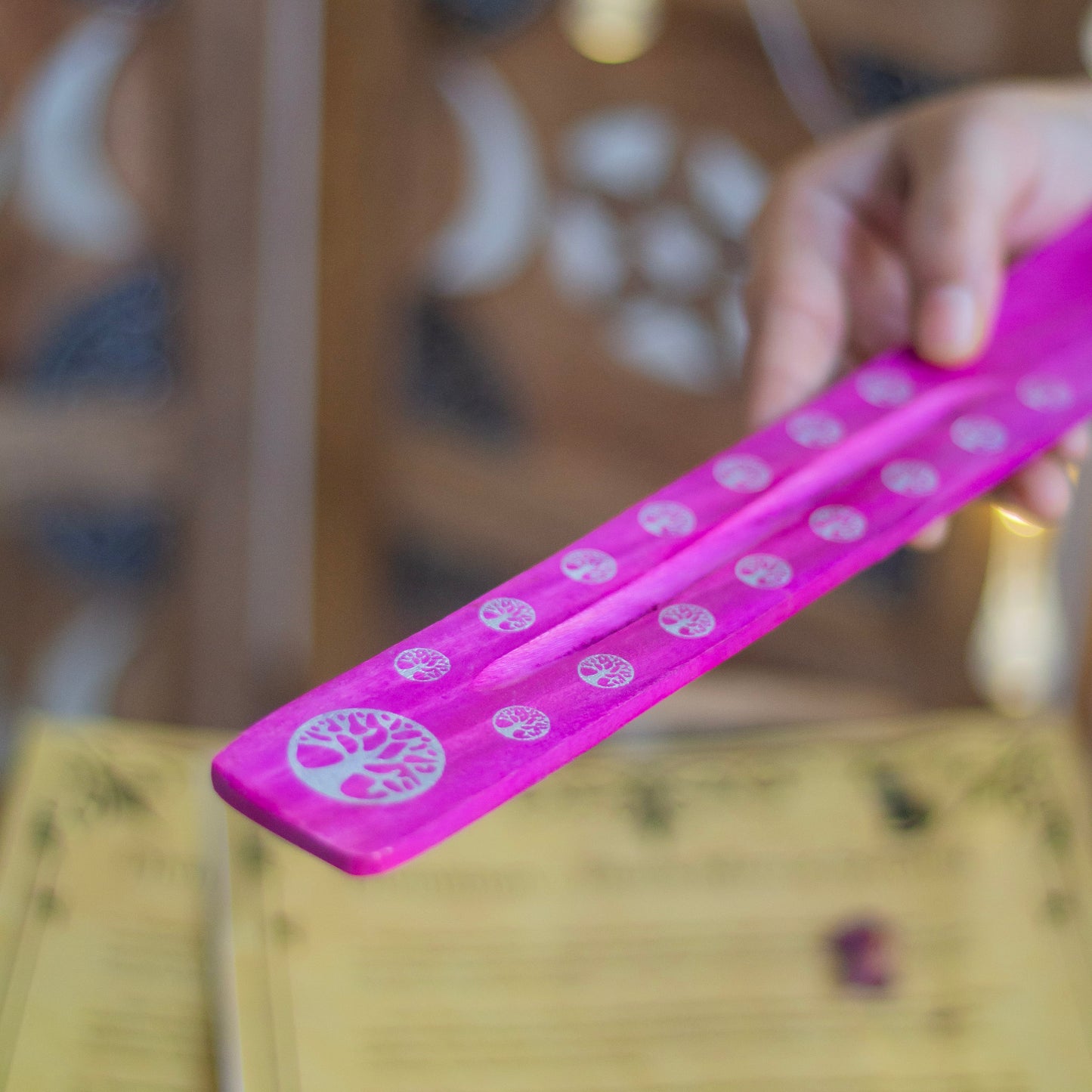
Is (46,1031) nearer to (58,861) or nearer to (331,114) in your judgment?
(58,861)

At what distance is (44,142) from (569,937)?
2.28 ft

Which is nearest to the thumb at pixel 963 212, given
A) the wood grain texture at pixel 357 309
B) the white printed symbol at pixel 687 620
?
the white printed symbol at pixel 687 620

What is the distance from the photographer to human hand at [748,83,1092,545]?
345 mm

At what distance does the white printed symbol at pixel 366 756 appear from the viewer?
19cm

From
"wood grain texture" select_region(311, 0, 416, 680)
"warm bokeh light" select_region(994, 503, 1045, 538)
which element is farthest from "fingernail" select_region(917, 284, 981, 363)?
"wood grain texture" select_region(311, 0, 416, 680)

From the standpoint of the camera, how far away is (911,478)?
0.90 feet

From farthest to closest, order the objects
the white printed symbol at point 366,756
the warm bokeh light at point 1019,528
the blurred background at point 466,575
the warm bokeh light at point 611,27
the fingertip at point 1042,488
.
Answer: the warm bokeh light at point 611,27 → the warm bokeh light at point 1019,528 → the fingertip at point 1042,488 → the blurred background at point 466,575 → the white printed symbol at point 366,756

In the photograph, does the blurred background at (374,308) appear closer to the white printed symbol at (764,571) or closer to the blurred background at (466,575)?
the blurred background at (466,575)

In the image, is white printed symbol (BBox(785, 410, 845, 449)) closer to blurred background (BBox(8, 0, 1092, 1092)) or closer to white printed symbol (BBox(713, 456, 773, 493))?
white printed symbol (BBox(713, 456, 773, 493))

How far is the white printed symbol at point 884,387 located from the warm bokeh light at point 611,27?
1.77 feet

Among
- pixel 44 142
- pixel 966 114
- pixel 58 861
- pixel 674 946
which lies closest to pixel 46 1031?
pixel 58 861

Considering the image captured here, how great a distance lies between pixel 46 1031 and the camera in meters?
0.28

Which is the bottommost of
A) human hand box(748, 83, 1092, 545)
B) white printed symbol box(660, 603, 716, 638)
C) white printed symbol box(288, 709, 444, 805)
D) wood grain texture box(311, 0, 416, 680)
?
wood grain texture box(311, 0, 416, 680)

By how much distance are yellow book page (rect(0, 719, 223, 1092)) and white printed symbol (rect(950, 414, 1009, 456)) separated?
0.22 m
